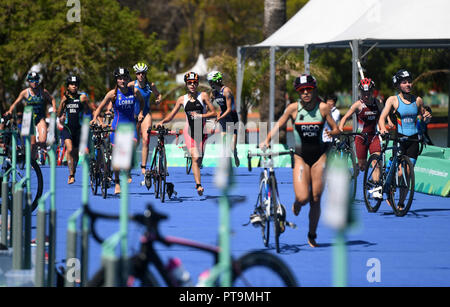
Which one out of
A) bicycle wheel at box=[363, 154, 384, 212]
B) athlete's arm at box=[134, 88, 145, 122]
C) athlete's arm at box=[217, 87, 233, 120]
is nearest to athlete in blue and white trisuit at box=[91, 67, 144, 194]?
athlete's arm at box=[134, 88, 145, 122]

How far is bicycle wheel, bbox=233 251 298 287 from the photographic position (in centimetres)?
500

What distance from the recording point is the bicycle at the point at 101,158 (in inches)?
561

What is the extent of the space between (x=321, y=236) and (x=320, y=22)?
12177 mm

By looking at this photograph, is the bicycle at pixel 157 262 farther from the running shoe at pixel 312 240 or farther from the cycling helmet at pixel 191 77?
the cycling helmet at pixel 191 77

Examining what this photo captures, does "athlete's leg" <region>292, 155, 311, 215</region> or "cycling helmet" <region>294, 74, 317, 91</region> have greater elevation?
"cycling helmet" <region>294, 74, 317, 91</region>

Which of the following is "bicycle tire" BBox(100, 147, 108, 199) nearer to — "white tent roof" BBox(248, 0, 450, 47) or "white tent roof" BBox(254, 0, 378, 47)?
"white tent roof" BBox(248, 0, 450, 47)

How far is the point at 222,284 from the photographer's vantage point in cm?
470

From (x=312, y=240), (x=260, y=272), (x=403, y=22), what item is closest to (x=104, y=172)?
(x=312, y=240)

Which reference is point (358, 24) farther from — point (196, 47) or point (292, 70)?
point (196, 47)

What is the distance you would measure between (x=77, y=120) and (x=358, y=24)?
708 cm

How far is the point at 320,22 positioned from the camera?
874 inches

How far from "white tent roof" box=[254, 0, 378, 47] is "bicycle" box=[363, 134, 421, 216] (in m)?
7.88

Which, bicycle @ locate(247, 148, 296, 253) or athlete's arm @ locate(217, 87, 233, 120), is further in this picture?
athlete's arm @ locate(217, 87, 233, 120)

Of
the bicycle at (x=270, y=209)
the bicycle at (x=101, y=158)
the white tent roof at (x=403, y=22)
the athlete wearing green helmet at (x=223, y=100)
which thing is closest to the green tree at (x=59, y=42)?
the white tent roof at (x=403, y=22)
